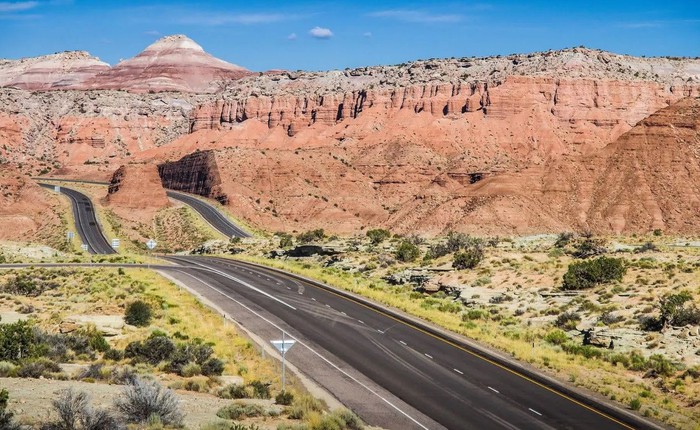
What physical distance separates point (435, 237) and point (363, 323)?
189 feet

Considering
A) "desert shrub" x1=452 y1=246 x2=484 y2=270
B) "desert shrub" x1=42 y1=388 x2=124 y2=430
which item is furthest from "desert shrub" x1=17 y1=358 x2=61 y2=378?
"desert shrub" x1=452 y1=246 x2=484 y2=270

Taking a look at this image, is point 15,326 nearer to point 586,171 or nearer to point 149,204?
point 586,171

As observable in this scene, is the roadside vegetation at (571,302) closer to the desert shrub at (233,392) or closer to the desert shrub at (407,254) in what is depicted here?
the desert shrub at (407,254)

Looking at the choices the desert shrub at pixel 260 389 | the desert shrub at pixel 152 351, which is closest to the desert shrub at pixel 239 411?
the desert shrub at pixel 260 389

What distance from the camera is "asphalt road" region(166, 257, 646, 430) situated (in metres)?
24.9

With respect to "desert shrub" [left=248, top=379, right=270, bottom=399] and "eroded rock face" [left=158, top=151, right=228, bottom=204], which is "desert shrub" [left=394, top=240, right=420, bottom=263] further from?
"eroded rock face" [left=158, top=151, right=228, bottom=204]

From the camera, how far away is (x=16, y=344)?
28.1 m

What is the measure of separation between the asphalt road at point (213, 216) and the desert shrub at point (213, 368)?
260ft

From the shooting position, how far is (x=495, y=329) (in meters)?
40.6

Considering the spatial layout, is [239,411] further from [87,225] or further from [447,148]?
[447,148]

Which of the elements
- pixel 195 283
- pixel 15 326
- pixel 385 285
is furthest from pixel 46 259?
pixel 15 326

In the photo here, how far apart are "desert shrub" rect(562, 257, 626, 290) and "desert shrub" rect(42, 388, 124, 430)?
33610 millimetres

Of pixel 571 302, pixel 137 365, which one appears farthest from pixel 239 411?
pixel 571 302

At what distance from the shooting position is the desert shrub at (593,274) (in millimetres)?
47438
